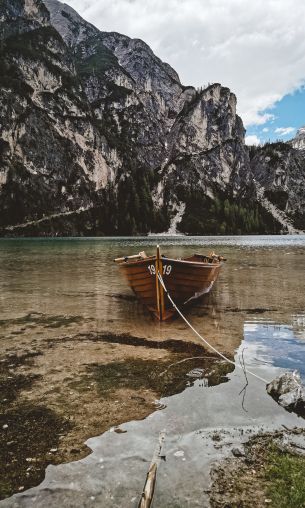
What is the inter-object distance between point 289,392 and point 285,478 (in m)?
2.42

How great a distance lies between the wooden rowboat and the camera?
14734 mm

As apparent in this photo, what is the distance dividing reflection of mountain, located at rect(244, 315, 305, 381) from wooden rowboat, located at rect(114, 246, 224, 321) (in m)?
2.93

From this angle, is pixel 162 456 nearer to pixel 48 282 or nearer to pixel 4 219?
pixel 48 282

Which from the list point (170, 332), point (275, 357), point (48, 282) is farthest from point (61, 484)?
point (48, 282)

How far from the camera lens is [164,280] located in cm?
1499

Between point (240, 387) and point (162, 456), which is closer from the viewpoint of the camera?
point (162, 456)

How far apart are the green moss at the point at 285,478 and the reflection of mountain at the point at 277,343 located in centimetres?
345

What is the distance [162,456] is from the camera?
5.23 m

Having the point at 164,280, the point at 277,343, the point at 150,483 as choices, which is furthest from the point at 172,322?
the point at 150,483

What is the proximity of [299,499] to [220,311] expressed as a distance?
12045 millimetres

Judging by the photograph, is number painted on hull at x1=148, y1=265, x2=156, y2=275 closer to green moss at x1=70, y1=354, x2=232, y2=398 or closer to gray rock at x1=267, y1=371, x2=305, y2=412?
green moss at x1=70, y1=354, x2=232, y2=398

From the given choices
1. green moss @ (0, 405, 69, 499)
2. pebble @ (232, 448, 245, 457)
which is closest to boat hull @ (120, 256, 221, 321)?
green moss @ (0, 405, 69, 499)

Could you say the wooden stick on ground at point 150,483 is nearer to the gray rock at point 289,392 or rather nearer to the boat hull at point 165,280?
the gray rock at point 289,392

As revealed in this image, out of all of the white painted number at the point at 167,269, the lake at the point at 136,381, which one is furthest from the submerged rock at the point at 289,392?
the white painted number at the point at 167,269
